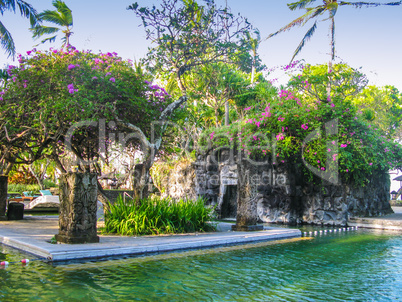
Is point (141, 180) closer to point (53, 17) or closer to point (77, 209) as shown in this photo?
point (77, 209)

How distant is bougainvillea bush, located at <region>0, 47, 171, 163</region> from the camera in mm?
10955

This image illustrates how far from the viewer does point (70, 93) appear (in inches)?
423

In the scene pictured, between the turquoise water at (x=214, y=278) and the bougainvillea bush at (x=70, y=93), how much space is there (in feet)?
14.0

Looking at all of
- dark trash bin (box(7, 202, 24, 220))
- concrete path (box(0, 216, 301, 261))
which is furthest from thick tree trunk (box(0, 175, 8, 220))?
concrete path (box(0, 216, 301, 261))

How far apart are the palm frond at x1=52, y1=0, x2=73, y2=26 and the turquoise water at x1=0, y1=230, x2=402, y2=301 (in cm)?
1691

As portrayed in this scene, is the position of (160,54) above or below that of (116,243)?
above

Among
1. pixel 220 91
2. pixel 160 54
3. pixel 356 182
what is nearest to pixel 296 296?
pixel 160 54

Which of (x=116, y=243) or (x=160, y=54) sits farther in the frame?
(x=160, y=54)

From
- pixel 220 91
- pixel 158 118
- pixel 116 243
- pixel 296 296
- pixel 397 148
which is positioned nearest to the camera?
pixel 296 296

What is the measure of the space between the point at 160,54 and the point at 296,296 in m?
9.54

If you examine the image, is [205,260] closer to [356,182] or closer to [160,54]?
[160,54]

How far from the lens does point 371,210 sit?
2155 centimetres

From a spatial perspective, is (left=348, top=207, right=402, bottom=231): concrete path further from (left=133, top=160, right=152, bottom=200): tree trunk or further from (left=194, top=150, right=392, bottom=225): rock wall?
(left=133, top=160, right=152, bottom=200): tree trunk

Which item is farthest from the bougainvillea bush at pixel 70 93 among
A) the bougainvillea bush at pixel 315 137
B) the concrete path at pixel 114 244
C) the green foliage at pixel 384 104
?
the green foliage at pixel 384 104
